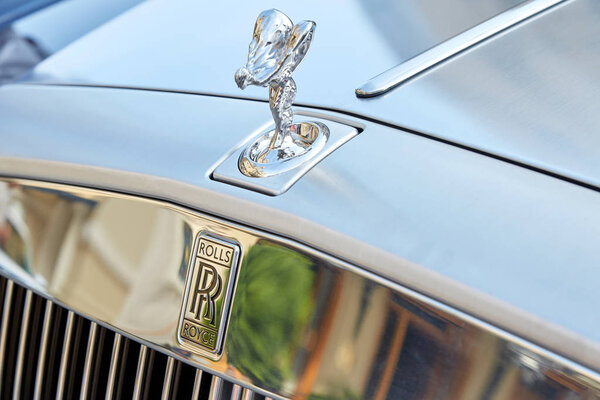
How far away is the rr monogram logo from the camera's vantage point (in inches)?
27.3

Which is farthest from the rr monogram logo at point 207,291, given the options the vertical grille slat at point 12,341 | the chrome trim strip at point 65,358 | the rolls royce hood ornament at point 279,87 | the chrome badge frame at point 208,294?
the vertical grille slat at point 12,341

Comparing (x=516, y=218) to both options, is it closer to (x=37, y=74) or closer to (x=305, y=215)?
(x=305, y=215)

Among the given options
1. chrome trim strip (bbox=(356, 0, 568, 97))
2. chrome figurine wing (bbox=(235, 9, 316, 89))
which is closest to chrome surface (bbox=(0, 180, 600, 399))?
chrome figurine wing (bbox=(235, 9, 316, 89))

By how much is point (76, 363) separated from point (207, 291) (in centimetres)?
27

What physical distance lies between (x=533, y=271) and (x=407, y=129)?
221mm

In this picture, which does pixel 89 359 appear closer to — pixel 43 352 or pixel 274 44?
pixel 43 352

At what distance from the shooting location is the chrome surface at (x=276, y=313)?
58cm

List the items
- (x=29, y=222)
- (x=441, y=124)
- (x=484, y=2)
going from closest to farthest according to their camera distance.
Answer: (x=441, y=124) < (x=29, y=222) < (x=484, y=2)

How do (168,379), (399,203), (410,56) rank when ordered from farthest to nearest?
Answer: (410,56)
(168,379)
(399,203)

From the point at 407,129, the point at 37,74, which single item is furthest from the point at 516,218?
the point at 37,74

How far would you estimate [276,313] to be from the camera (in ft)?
2.17

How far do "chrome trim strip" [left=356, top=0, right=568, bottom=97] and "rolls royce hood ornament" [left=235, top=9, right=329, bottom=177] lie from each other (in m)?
0.09

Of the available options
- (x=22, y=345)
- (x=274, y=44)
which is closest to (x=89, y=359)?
(x=22, y=345)

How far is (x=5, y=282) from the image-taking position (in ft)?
3.11
